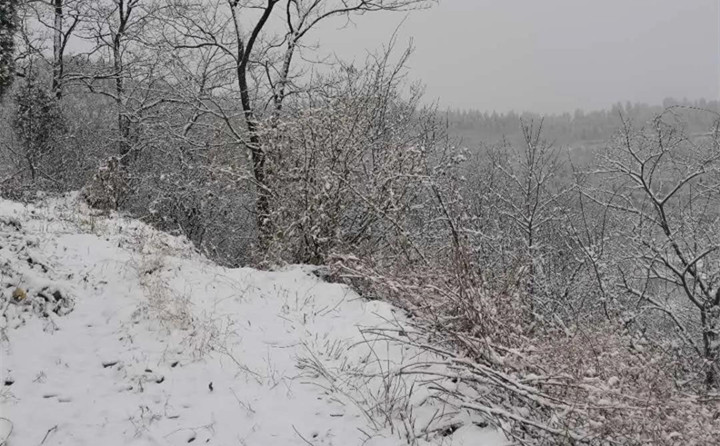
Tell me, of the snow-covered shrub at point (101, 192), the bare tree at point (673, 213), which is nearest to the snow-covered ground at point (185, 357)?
the snow-covered shrub at point (101, 192)

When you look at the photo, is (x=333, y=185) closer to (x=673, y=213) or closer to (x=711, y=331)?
(x=711, y=331)

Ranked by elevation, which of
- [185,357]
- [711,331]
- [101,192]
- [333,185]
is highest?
[333,185]

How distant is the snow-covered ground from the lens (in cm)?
349

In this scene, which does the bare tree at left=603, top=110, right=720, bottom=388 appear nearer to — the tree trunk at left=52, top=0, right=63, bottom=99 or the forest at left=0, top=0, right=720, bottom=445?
the forest at left=0, top=0, right=720, bottom=445

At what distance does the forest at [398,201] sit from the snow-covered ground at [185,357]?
48 centimetres

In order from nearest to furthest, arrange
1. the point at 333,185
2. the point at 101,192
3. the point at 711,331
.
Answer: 1. the point at 333,185
2. the point at 711,331
3. the point at 101,192

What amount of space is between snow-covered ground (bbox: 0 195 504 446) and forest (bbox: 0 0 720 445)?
48 cm

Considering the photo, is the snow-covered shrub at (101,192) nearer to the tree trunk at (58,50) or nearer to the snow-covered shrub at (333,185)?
the snow-covered shrub at (333,185)

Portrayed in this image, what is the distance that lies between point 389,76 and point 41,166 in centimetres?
976

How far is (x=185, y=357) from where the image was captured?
4359 mm

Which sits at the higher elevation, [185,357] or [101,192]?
[101,192]

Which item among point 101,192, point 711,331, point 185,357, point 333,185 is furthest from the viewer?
point 101,192

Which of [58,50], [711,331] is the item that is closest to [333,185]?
[711,331]

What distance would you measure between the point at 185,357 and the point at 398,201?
4050 millimetres
